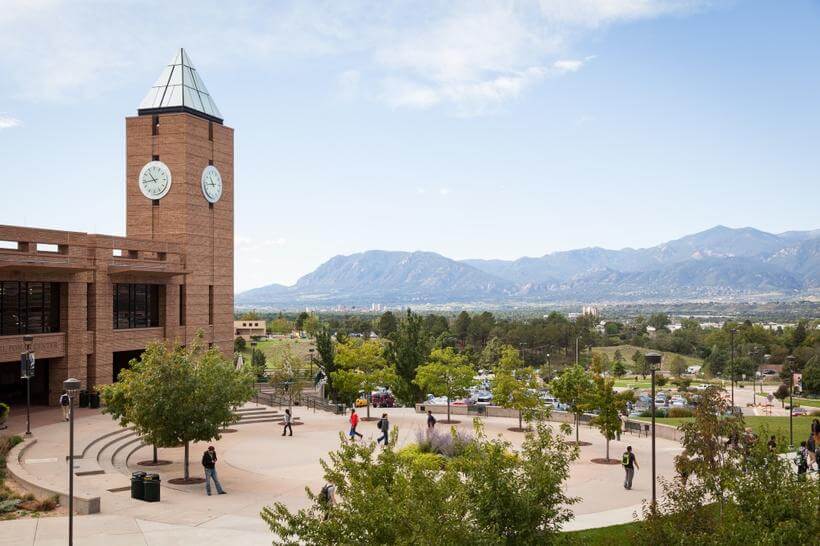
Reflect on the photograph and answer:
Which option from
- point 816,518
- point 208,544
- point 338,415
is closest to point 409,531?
point 816,518

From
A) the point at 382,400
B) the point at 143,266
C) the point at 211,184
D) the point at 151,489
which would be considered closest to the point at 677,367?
the point at 382,400

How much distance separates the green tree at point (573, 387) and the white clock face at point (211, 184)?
29167mm

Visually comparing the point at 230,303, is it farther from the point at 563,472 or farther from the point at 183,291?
the point at 563,472

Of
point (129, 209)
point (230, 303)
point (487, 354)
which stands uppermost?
point (129, 209)

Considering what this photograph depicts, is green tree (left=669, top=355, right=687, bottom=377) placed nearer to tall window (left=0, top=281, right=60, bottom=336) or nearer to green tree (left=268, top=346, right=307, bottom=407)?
green tree (left=268, top=346, right=307, bottom=407)

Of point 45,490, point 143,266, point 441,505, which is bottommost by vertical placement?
point 45,490

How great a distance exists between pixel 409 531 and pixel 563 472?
322cm

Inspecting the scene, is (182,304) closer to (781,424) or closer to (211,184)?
(211,184)

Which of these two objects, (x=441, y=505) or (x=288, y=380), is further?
(x=288, y=380)

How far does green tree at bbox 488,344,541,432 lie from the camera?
38.4m

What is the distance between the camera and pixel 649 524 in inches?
477

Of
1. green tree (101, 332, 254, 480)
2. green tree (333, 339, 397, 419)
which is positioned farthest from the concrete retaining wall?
green tree (333, 339, 397, 419)

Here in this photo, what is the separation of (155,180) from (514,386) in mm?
28607

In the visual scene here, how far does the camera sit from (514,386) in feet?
127
